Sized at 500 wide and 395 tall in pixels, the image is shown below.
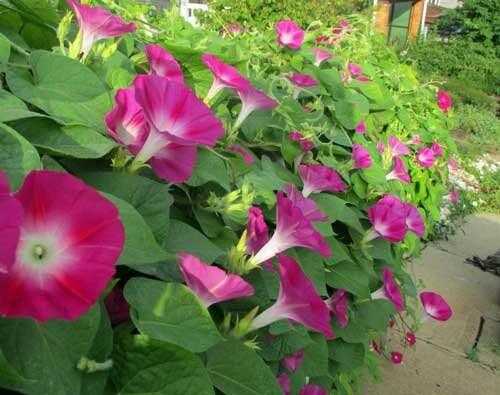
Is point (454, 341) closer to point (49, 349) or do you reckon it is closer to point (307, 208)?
point (307, 208)

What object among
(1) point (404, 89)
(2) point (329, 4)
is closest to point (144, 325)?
(1) point (404, 89)

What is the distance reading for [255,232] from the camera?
1166mm

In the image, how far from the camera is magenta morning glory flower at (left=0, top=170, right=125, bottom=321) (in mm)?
562

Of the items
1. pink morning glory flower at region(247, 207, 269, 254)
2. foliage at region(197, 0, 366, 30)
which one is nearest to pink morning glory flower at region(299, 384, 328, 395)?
pink morning glory flower at region(247, 207, 269, 254)

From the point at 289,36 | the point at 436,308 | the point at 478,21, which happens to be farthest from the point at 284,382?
the point at 478,21

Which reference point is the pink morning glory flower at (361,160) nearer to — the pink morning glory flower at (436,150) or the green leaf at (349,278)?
the green leaf at (349,278)

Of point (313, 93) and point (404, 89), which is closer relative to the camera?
point (313, 93)

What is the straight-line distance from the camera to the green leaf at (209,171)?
1201 mm

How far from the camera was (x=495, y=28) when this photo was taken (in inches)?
900

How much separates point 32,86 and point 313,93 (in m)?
1.41

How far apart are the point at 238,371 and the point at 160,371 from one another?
0.19 metres

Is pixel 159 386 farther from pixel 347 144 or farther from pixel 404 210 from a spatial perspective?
pixel 347 144

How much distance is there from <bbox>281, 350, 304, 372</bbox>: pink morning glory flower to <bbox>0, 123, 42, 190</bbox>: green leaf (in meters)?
0.79

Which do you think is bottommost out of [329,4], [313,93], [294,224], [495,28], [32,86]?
[495,28]
